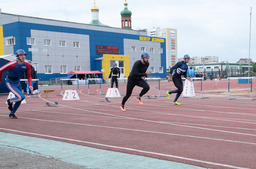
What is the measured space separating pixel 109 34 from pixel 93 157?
5877 centimetres

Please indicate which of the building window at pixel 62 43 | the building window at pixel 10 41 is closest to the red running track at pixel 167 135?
the building window at pixel 10 41

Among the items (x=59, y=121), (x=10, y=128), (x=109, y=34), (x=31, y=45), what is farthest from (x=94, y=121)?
(x=109, y=34)

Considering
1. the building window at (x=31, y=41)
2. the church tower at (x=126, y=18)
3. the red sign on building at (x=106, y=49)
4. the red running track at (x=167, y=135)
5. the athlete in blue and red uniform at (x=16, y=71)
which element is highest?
the church tower at (x=126, y=18)

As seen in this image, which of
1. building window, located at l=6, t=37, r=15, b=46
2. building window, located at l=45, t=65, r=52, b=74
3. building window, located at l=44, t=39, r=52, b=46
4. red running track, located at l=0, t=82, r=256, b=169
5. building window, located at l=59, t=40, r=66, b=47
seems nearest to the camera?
red running track, located at l=0, t=82, r=256, b=169

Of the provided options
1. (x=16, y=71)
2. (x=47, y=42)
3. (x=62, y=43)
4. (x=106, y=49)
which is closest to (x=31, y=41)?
(x=47, y=42)

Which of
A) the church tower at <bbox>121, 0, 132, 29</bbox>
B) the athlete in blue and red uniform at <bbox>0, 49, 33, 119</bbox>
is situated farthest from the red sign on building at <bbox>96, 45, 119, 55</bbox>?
the athlete in blue and red uniform at <bbox>0, 49, 33, 119</bbox>

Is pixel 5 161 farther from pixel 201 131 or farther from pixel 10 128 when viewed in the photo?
pixel 201 131

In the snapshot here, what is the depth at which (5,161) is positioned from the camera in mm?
4547

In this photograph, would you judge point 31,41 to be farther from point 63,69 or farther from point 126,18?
point 126,18

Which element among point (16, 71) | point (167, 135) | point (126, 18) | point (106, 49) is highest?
point (126, 18)

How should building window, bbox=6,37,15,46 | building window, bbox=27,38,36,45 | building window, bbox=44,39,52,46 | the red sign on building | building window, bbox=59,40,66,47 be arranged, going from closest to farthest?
building window, bbox=27,38,36,45 < building window, bbox=6,37,15,46 < building window, bbox=44,39,52,46 < building window, bbox=59,40,66,47 < the red sign on building

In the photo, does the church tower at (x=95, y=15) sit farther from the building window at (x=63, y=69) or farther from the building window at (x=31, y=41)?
the building window at (x=31, y=41)

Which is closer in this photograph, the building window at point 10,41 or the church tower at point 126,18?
the building window at point 10,41

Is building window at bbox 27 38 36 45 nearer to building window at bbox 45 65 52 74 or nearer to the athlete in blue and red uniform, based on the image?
building window at bbox 45 65 52 74
